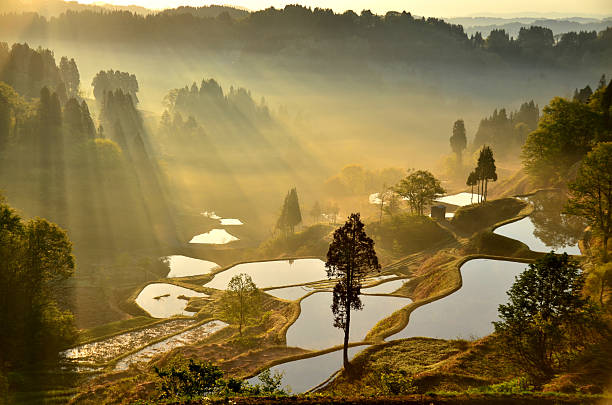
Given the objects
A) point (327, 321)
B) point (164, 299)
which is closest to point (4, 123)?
point (164, 299)

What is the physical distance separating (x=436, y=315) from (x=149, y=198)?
174m

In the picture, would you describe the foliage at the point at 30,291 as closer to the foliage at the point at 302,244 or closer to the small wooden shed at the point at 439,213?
the foliage at the point at 302,244

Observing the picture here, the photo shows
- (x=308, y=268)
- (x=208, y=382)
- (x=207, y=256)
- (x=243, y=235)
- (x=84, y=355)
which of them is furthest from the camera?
(x=243, y=235)

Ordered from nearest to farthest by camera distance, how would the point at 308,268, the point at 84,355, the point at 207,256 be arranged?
the point at 84,355, the point at 308,268, the point at 207,256

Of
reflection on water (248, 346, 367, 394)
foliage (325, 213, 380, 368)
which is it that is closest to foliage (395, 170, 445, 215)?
reflection on water (248, 346, 367, 394)

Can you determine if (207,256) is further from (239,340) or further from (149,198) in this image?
(239,340)

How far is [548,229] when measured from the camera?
219ft

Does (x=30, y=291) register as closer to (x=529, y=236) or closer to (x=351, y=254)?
(x=351, y=254)

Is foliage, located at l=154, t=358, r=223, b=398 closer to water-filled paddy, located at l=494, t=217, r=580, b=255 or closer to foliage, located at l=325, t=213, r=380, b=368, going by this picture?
foliage, located at l=325, t=213, r=380, b=368

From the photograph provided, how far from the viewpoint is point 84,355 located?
56.4m

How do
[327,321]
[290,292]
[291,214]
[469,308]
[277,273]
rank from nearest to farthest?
[469,308] → [327,321] → [290,292] → [277,273] → [291,214]

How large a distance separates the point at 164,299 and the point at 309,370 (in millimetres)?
51891

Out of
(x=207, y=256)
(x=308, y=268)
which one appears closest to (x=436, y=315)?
(x=308, y=268)

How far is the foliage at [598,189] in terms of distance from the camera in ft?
152
